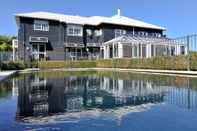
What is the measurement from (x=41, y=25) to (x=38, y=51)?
3826 millimetres

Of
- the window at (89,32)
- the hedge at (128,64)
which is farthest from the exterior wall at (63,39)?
the hedge at (128,64)

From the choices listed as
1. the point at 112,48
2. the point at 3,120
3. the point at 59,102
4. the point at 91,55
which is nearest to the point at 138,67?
the point at 112,48

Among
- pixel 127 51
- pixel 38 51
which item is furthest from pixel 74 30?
pixel 127 51

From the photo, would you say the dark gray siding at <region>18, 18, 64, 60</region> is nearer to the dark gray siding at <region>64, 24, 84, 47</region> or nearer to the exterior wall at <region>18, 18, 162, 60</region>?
the exterior wall at <region>18, 18, 162, 60</region>

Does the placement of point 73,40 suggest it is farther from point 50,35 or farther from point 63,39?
point 50,35

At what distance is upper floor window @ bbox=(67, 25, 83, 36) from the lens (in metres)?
38.1

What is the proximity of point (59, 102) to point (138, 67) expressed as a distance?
18.5m

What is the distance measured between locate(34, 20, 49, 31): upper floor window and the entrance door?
224cm

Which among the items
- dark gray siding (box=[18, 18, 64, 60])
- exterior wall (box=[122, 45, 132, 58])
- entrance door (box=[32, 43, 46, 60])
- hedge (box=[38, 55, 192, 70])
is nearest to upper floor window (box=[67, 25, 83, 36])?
dark gray siding (box=[18, 18, 64, 60])

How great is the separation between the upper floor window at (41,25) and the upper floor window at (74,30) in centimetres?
320

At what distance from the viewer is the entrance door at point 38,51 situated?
35.0 metres

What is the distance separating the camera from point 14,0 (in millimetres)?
30172

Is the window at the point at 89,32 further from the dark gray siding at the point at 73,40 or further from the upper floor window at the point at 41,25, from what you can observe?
the upper floor window at the point at 41,25

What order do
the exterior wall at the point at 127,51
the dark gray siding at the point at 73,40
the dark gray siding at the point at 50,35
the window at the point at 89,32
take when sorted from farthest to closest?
the window at the point at 89,32 → the dark gray siding at the point at 73,40 → the dark gray siding at the point at 50,35 → the exterior wall at the point at 127,51
